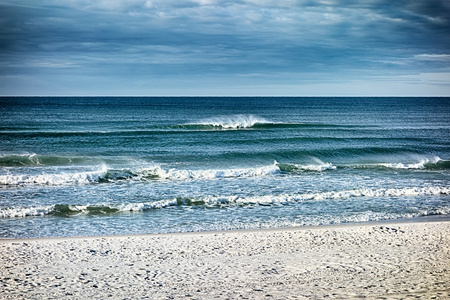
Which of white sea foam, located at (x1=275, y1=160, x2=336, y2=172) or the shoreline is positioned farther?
white sea foam, located at (x1=275, y1=160, x2=336, y2=172)

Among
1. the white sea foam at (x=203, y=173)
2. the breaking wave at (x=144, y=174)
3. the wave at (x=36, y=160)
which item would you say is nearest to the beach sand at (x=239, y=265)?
the breaking wave at (x=144, y=174)

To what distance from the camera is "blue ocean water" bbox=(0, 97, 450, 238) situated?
1267 centimetres

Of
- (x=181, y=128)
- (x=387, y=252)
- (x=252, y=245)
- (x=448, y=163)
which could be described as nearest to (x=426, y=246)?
(x=387, y=252)

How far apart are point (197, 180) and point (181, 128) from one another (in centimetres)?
1940

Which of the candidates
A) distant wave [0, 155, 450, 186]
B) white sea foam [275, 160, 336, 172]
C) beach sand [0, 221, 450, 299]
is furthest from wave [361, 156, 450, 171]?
beach sand [0, 221, 450, 299]

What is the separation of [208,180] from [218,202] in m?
3.84

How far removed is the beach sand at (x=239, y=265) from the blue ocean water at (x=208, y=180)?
1615mm

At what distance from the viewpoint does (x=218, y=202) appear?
1446 cm

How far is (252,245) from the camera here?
9.63 metres

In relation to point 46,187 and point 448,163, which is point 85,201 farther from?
point 448,163

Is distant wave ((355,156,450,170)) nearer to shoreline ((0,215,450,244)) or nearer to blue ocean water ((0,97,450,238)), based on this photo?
blue ocean water ((0,97,450,238))

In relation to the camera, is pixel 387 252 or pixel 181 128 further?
pixel 181 128

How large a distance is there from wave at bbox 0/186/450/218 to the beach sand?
9.93 feet

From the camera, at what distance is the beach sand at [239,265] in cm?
691
